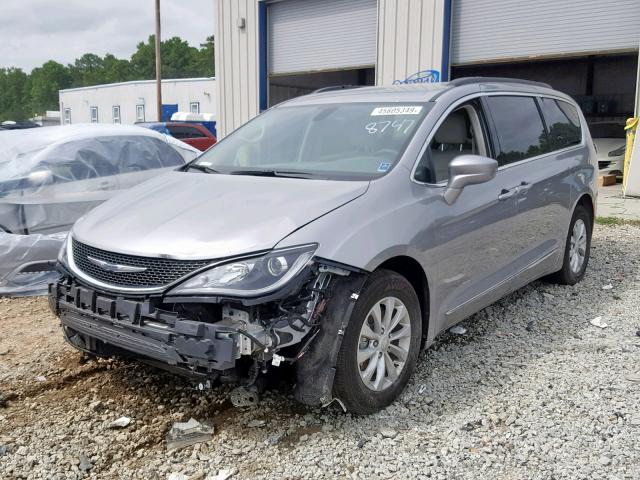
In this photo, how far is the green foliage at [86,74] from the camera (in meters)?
109

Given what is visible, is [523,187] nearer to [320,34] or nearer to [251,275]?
[251,275]

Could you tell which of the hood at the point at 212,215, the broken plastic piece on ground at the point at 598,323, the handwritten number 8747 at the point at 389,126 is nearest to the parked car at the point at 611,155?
the broken plastic piece on ground at the point at 598,323

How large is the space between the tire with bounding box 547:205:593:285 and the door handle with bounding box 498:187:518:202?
138 cm

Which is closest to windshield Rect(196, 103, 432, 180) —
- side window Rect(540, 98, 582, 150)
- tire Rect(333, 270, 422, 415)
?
tire Rect(333, 270, 422, 415)

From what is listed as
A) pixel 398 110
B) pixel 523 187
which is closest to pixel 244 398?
pixel 398 110

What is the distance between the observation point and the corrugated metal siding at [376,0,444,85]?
12.7 meters

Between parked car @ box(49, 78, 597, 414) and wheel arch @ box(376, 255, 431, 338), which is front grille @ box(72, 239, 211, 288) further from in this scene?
wheel arch @ box(376, 255, 431, 338)

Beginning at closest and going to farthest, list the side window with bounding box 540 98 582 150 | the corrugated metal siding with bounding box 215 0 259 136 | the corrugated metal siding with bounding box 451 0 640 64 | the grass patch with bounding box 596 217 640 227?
the side window with bounding box 540 98 582 150 → the grass patch with bounding box 596 217 640 227 → the corrugated metal siding with bounding box 451 0 640 64 → the corrugated metal siding with bounding box 215 0 259 136

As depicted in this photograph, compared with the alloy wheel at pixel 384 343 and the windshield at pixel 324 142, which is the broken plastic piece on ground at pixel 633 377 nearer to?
the alloy wheel at pixel 384 343

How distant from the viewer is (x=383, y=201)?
A: 3309 mm

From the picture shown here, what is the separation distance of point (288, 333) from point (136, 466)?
0.94 m

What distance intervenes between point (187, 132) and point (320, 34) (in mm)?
5251

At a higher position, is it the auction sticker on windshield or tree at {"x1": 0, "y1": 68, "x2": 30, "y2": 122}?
tree at {"x1": 0, "y1": 68, "x2": 30, "y2": 122}

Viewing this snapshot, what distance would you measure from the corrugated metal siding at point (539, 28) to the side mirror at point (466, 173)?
9.36 m
